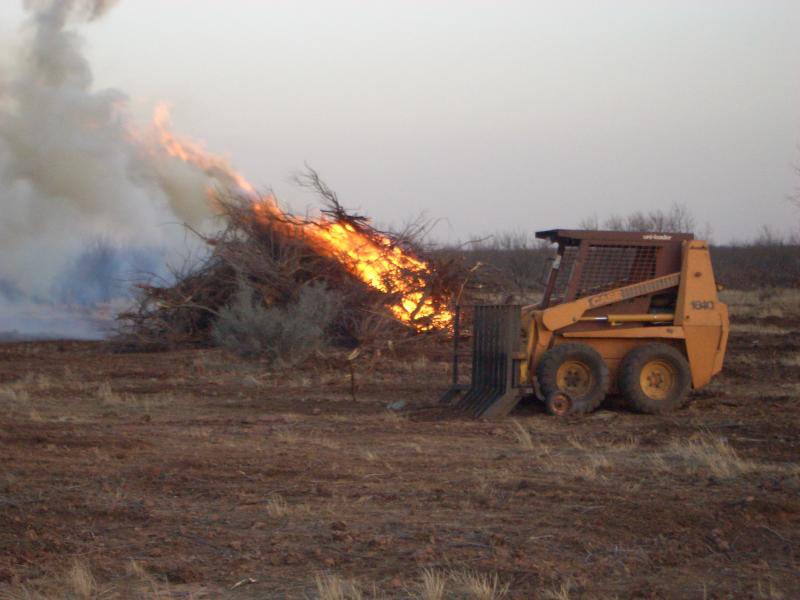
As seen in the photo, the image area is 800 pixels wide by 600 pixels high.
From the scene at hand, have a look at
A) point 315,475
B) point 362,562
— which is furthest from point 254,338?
point 362,562

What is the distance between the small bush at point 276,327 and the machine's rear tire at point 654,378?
888 centimetres

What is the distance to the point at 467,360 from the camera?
885 inches

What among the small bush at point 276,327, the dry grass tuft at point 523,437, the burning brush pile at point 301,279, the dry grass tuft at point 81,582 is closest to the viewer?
the dry grass tuft at point 81,582

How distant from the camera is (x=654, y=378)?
558 inches

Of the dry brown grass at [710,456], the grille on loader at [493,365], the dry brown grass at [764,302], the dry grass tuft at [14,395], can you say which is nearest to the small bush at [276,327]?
the dry grass tuft at [14,395]

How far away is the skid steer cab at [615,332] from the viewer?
13844mm

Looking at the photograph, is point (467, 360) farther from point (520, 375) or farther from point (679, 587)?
point (679, 587)

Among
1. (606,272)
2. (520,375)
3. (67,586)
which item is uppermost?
(606,272)

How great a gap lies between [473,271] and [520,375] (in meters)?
12.8

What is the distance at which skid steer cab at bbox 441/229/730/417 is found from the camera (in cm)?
1384

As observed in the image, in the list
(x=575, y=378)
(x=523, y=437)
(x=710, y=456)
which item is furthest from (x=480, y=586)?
(x=575, y=378)

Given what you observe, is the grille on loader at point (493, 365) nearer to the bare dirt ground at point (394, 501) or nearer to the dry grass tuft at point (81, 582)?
the bare dirt ground at point (394, 501)

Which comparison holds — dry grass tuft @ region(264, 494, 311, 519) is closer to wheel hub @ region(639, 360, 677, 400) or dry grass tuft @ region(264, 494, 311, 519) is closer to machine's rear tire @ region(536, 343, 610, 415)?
machine's rear tire @ region(536, 343, 610, 415)

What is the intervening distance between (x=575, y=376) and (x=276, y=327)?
29.8 feet
